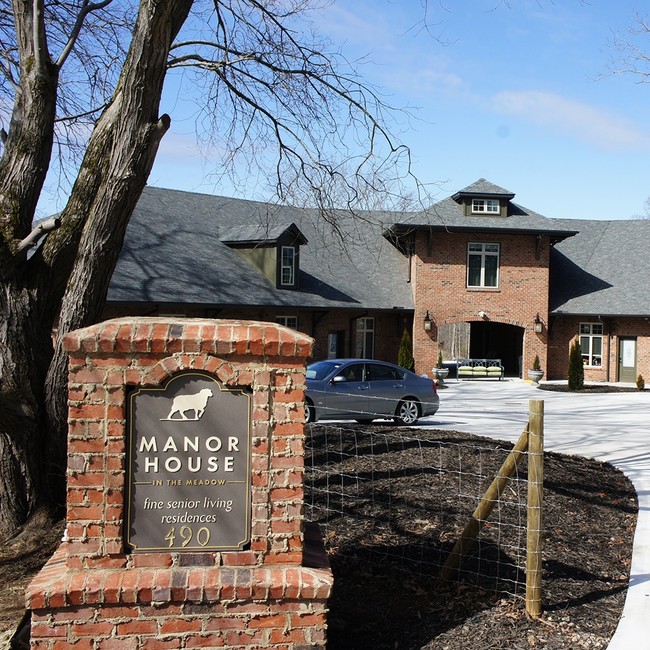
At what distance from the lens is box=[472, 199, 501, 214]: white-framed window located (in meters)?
30.0

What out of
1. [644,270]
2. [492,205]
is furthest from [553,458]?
[644,270]

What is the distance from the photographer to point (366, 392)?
51.9ft

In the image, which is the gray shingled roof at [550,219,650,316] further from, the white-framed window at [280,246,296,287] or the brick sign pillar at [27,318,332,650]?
the brick sign pillar at [27,318,332,650]

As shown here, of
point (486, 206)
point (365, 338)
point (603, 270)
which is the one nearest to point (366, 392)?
point (365, 338)

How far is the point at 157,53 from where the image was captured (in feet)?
23.4

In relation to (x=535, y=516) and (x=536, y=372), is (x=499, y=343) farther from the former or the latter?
(x=535, y=516)

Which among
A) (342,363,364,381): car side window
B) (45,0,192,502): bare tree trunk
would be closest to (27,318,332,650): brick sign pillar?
(45,0,192,502): bare tree trunk

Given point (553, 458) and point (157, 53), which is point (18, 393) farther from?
point (553, 458)

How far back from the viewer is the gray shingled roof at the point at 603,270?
2991 centimetres

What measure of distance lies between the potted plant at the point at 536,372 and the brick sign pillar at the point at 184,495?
2611cm

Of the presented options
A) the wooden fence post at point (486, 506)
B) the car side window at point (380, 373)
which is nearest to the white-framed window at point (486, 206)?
the car side window at point (380, 373)

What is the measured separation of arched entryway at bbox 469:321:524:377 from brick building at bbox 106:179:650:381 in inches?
43.4

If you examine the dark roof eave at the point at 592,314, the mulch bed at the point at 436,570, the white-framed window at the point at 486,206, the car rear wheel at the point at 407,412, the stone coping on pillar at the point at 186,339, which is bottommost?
the mulch bed at the point at 436,570

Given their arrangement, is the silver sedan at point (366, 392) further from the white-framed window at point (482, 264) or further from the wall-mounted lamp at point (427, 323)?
the white-framed window at point (482, 264)
